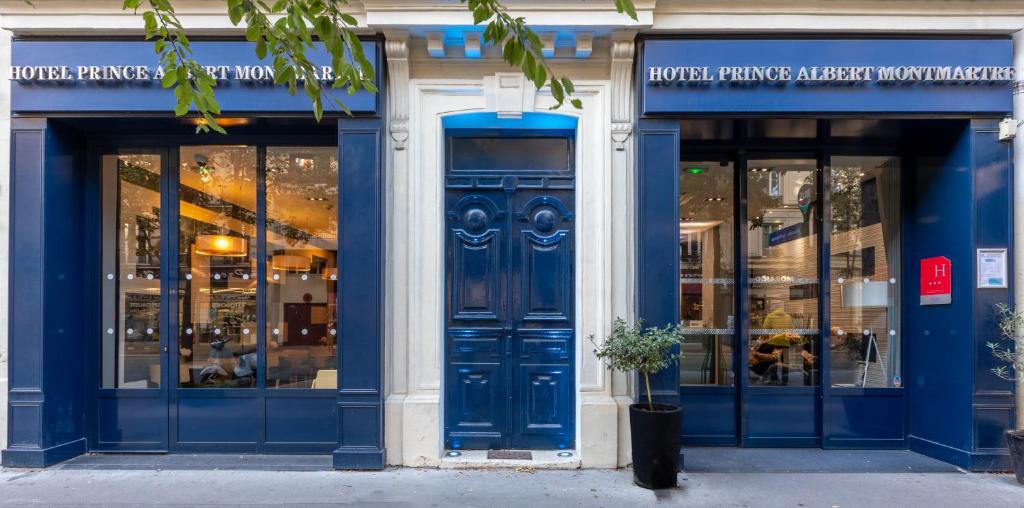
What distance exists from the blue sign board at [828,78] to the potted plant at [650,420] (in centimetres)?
232

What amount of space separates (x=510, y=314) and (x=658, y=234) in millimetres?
1778

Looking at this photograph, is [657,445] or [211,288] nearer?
[657,445]

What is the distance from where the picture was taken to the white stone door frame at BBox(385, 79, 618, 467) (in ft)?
20.2

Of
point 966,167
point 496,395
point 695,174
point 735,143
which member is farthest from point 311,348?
point 966,167

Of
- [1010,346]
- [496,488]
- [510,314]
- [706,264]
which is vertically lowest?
[496,488]

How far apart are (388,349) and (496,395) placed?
1.27m

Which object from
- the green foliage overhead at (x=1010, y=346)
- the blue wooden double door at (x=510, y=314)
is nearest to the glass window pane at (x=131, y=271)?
the blue wooden double door at (x=510, y=314)

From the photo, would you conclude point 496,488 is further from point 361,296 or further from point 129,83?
point 129,83

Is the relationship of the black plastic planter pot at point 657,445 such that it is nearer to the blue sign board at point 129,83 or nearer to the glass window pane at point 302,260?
the glass window pane at point 302,260

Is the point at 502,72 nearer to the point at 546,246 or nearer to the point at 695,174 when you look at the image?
the point at 546,246

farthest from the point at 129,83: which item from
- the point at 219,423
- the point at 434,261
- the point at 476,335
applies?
the point at 476,335

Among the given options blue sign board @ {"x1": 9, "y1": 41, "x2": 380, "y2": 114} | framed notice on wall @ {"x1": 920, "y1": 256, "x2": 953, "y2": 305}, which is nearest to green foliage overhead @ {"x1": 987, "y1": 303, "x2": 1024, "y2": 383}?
framed notice on wall @ {"x1": 920, "y1": 256, "x2": 953, "y2": 305}

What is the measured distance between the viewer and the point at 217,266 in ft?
22.4

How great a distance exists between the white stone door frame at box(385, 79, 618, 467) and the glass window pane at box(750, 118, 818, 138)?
1.66 m
